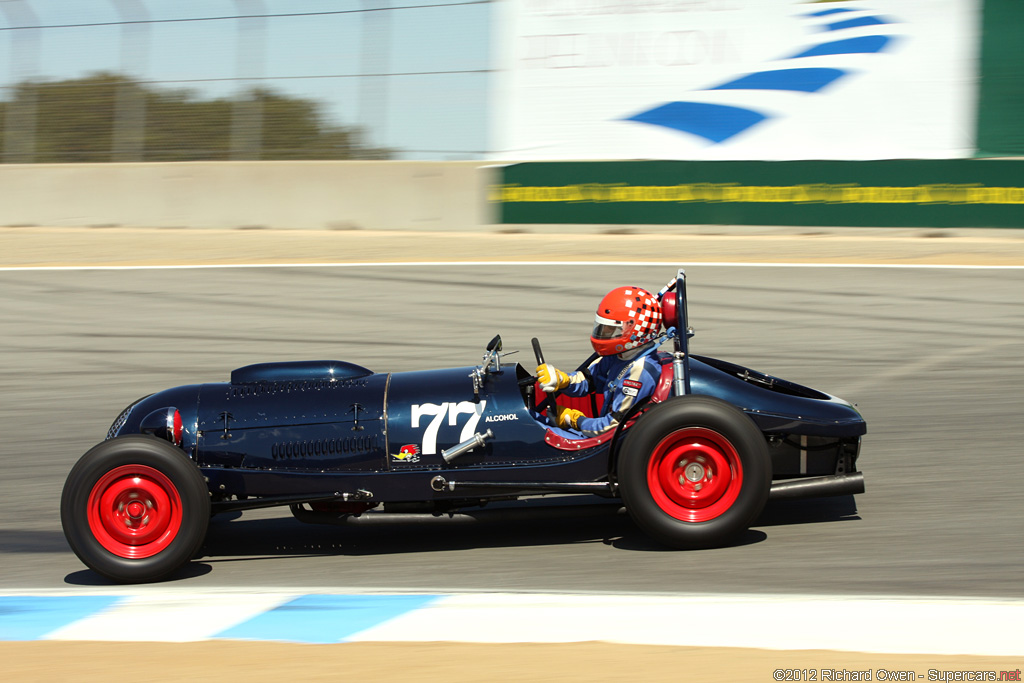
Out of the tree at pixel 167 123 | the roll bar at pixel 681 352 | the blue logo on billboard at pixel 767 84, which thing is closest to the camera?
the roll bar at pixel 681 352

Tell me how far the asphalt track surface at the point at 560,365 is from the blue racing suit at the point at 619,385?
0.41m

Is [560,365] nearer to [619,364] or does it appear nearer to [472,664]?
[619,364]

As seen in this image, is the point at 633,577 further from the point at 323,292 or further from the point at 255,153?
the point at 255,153

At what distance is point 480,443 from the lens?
4840 millimetres

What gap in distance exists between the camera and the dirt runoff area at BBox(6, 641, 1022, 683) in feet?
11.7

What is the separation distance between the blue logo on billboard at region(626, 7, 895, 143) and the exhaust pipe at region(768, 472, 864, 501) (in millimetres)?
9842

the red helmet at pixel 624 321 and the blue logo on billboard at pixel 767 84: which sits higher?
the blue logo on billboard at pixel 767 84

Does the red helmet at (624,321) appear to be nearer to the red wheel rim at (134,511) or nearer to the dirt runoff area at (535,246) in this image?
the red wheel rim at (134,511)

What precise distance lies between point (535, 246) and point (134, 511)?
367 inches

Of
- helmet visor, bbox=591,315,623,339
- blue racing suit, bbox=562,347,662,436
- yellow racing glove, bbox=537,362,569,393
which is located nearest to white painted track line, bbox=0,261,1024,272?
blue racing suit, bbox=562,347,662,436

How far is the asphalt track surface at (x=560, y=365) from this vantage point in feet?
15.8

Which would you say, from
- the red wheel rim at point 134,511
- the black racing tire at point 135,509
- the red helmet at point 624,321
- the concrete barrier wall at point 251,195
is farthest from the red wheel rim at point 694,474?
the concrete barrier wall at point 251,195

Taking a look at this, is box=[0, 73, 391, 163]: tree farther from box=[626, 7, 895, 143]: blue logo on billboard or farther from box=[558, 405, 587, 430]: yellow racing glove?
box=[558, 405, 587, 430]: yellow racing glove

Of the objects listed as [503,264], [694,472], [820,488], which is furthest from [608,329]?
[503,264]
